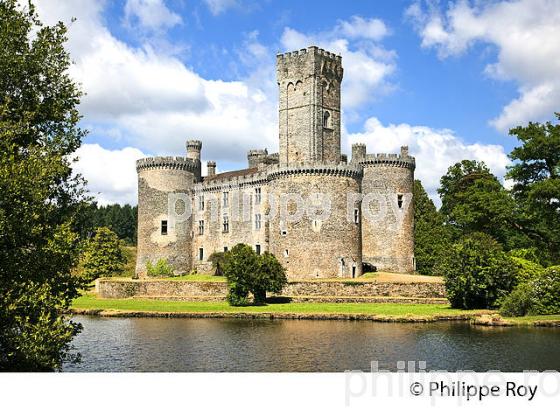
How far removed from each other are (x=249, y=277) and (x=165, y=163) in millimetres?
20762

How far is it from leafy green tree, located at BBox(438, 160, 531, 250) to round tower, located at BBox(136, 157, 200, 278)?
67.0 feet

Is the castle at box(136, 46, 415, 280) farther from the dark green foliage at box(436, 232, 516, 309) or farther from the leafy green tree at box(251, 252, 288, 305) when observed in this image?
the dark green foliage at box(436, 232, 516, 309)

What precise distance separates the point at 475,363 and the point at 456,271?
14758 millimetres

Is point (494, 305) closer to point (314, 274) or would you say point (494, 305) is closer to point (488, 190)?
point (488, 190)

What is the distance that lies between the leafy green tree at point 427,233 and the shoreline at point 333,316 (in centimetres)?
1994

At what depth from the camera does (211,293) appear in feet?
141

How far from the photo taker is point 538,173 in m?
34.7

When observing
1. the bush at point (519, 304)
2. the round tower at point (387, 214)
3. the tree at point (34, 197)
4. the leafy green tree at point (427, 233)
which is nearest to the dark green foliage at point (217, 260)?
the round tower at point (387, 214)

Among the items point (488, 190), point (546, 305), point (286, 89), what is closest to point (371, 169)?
point (286, 89)

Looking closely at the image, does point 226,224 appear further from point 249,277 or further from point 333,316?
point 333,316

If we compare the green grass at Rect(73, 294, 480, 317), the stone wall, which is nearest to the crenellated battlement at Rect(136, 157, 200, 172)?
the stone wall

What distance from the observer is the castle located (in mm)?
46344

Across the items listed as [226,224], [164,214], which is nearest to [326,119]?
[226,224]

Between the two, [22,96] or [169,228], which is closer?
[22,96]
